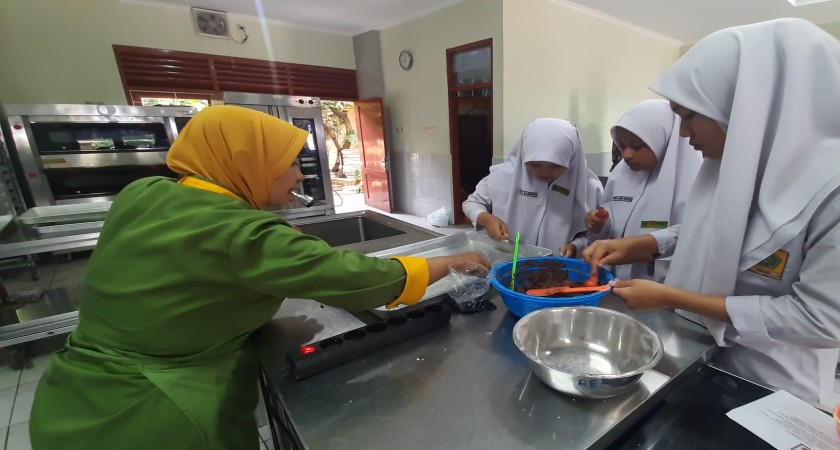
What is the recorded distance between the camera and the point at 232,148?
80 centimetres

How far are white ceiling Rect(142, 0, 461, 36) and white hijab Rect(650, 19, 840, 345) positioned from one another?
152 inches

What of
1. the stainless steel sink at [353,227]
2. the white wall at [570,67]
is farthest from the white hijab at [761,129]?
the white wall at [570,67]

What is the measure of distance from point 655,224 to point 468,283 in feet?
2.89

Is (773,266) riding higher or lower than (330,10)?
lower

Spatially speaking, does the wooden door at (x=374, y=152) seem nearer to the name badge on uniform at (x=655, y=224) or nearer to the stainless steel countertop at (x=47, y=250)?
the stainless steel countertop at (x=47, y=250)

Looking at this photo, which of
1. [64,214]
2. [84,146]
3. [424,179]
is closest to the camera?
[64,214]

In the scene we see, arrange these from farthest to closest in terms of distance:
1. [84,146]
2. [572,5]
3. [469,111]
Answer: [469,111] < [572,5] < [84,146]

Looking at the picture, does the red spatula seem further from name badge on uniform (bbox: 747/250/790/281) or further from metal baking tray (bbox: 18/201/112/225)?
metal baking tray (bbox: 18/201/112/225)

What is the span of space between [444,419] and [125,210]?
30.8 inches

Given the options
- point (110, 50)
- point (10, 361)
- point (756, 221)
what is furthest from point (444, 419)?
point (110, 50)

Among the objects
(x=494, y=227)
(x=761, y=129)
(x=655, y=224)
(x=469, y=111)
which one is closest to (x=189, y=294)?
(x=494, y=227)

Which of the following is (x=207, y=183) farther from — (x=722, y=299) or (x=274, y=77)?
(x=274, y=77)

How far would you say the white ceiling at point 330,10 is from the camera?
12.7 feet

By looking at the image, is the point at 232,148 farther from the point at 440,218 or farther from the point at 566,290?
the point at 440,218
